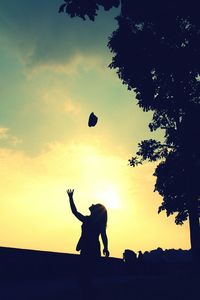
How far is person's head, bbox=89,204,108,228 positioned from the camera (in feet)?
26.1

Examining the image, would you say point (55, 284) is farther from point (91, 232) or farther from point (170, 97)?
point (170, 97)

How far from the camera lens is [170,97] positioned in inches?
920

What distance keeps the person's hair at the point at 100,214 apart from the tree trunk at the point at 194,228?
15.0m

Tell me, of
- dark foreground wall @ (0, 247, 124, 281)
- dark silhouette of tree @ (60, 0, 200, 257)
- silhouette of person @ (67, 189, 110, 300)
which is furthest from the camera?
dark silhouette of tree @ (60, 0, 200, 257)

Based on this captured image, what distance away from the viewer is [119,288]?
34.3 feet

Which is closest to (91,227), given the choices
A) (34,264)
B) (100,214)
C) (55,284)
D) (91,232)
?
(91,232)

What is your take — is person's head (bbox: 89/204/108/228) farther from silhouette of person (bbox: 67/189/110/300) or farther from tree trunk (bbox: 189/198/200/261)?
tree trunk (bbox: 189/198/200/261)

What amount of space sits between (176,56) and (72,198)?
1534 cm

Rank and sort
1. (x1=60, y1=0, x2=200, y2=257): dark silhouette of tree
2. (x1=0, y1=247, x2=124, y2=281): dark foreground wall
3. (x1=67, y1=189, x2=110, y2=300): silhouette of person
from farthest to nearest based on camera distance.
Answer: (x1=60, y1=0, x2=200, y2=257): dark silhouette of tree
(x1=0, y1=247, x2=124, y2=281): dark foreground wall
(x1=67, y1=189, x2=110, y2=300): silhouette of person

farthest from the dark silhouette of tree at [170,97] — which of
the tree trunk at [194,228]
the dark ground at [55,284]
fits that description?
the dark ground at [55,284]

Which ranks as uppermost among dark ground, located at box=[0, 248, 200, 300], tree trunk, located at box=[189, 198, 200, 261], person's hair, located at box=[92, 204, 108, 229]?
tree trunk, located at box=[189, 198, 200, 261]

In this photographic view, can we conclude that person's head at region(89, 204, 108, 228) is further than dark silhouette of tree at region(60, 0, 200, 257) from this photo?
No

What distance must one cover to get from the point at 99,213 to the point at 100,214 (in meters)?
0.03

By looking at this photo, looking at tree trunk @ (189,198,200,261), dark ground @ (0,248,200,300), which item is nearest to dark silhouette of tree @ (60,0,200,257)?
tree trunk @ (189,198,200,261)
